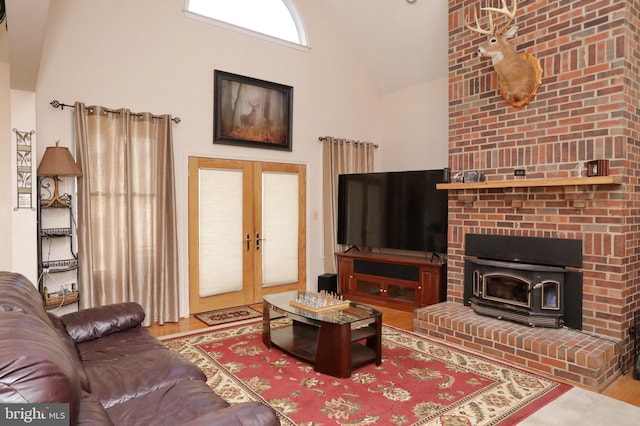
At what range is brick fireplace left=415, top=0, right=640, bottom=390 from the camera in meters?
3.40

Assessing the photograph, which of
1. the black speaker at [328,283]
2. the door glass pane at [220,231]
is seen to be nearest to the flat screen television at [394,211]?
the black speaker at [328,283]

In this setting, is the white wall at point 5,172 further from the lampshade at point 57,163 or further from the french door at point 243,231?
the french door at point 243,231


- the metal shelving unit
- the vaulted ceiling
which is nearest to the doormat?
the metal shelving unit

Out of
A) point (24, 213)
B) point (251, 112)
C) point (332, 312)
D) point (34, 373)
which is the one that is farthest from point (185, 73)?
point (34, 373)

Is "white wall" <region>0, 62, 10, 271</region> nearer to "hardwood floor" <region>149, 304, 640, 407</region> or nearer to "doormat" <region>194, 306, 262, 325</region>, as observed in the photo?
"hardwood floor" <region>149, 304, 640, 407</region>

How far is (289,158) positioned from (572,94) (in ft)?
11.3

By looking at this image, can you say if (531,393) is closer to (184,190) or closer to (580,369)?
(580,369)

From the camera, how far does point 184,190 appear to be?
4.90m

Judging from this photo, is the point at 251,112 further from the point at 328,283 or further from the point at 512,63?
the point at 512,63

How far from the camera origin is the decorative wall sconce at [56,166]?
3.75 meters

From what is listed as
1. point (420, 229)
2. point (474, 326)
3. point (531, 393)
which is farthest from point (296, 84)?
point (531, 393)

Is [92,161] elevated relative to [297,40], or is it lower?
lower

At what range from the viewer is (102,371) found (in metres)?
2.26

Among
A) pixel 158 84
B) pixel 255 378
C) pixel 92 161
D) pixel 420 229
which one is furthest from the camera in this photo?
pixel 420 229
